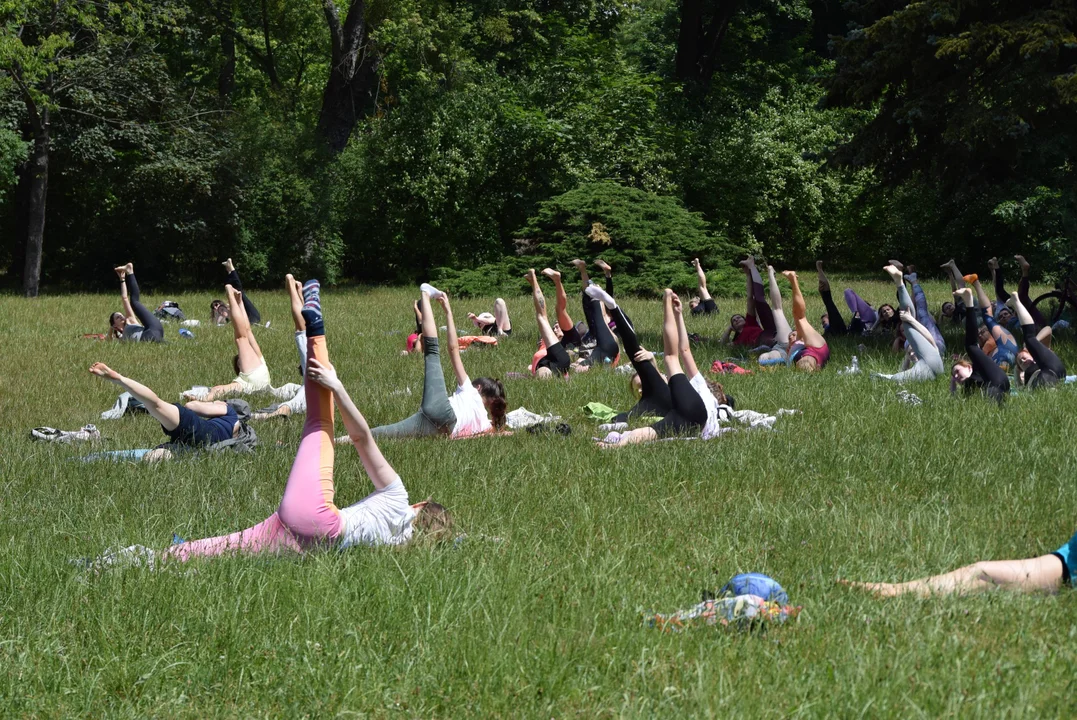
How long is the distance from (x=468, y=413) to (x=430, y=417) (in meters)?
0.44

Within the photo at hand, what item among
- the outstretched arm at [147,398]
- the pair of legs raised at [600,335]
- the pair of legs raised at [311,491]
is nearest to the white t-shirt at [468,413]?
the outstretched arm at [147,398]

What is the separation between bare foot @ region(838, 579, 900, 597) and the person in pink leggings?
236 centimetres

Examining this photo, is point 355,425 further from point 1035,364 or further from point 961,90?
point 961,90

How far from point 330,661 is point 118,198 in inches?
1241

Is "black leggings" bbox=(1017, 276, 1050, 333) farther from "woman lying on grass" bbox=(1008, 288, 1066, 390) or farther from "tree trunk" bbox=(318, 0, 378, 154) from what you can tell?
"tree trunk" bbox=(318, 0, 378, 154)

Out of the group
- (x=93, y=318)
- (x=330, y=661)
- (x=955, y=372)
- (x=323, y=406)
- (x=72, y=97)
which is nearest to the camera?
(x=330, y=661)

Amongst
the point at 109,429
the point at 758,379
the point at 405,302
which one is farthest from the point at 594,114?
the point at 109,429

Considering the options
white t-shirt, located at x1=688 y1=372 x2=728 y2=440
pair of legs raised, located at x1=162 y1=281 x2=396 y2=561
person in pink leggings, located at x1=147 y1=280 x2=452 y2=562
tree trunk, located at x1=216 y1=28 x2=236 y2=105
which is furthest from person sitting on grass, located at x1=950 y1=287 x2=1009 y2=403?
tree trunk, located at x1=216 y1=28 x2=236 y2=105

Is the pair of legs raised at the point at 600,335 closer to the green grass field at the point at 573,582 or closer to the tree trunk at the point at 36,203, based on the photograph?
the green grass field at the point at 573,582

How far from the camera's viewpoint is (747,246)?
37031 mm

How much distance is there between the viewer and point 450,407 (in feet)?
34.3

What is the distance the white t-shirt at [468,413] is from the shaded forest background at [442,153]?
17.0 meters

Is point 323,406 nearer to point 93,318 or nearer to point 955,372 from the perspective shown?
point 955,372

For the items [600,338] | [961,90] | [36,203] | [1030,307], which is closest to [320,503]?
[600,338]
